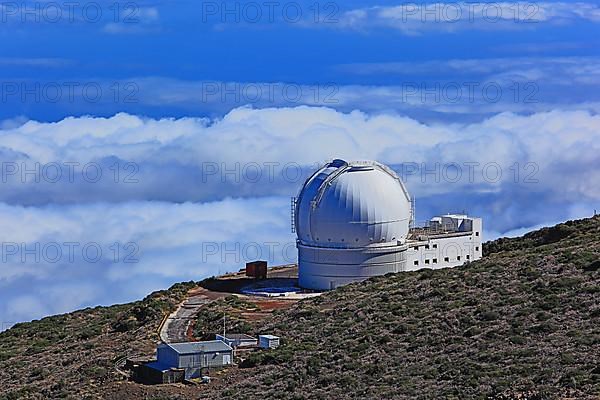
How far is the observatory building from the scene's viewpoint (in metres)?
52.0

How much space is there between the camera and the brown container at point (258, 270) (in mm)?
57094

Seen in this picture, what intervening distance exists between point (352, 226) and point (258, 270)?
7.48 meters

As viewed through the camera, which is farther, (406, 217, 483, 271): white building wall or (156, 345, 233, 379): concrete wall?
(406, 217, 483, 271): white building wall

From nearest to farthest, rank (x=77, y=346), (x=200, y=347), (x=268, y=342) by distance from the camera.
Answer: (x=200, y=347) < (x=268, y=342) < (x=77, y=346)

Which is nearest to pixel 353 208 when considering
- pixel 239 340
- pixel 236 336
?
pixel 236 336

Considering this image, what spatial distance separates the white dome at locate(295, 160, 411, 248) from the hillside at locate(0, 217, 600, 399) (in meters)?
2.76

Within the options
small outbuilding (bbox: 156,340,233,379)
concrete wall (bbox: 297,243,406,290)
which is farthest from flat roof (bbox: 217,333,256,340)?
concrete wall (bbox: 297,243,406,290)

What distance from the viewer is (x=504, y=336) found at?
3381cm

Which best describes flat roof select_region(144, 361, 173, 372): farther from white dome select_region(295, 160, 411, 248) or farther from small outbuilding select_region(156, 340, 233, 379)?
white dome select_region(295, 160, 411, 248)

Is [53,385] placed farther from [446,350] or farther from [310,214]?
[310,214]

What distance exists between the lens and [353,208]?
171 feet

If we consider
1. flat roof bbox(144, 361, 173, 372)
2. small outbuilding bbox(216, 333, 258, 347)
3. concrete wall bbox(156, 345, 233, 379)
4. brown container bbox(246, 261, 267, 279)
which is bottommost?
flat roof bbox(144, 361, 173, 372)

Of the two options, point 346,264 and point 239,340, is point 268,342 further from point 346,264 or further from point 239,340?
point 346,264

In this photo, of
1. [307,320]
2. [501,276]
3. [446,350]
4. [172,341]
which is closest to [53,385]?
[172,341]
